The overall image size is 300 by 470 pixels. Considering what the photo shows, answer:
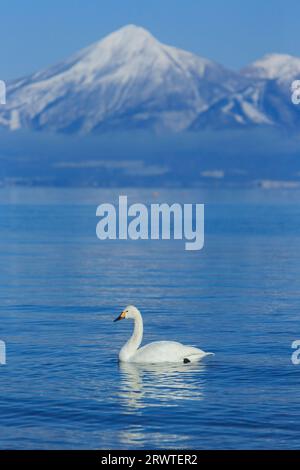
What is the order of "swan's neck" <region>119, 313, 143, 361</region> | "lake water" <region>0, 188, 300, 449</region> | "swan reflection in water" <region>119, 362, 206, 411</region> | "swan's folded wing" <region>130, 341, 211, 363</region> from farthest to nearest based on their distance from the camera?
1. "swan's neck" <region>119, 313, 143, 361</region>
2. "swan's folded wing" <region>130, 341, 211, 363</region>
3. "swan reflection in water" <region>119, 362, 206, 411</region>
4. "lake water" <region>0, 188, 300, 449</region>

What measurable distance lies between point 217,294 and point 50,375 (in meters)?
18.4

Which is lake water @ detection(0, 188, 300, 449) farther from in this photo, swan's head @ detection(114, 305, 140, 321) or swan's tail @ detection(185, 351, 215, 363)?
swan's head @ detection(114, 305, 140, 321)

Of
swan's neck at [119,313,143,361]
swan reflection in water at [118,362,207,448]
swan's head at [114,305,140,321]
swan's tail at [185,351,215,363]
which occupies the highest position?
swan's head at [114,305,140,321]

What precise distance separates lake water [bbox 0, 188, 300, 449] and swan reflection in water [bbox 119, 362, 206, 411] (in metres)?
0.04

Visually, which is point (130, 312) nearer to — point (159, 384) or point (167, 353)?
point (167, 353)

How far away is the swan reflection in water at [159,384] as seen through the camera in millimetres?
24156

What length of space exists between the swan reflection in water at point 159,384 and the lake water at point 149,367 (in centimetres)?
4

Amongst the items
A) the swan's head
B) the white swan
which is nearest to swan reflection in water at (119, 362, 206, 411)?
the white swan

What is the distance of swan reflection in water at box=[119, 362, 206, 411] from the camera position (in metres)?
24.2

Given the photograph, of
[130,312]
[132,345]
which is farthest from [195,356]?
[130,312]

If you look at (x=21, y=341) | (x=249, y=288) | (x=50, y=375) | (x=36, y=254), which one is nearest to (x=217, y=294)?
(x=249, y=288)

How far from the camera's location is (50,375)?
87.9 feet

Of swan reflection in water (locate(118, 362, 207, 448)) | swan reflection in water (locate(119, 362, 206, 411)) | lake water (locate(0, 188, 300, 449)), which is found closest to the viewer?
swan reflection in water (locate(118, 362, 207, 448))

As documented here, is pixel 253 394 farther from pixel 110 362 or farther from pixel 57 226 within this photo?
pixel 57 226
